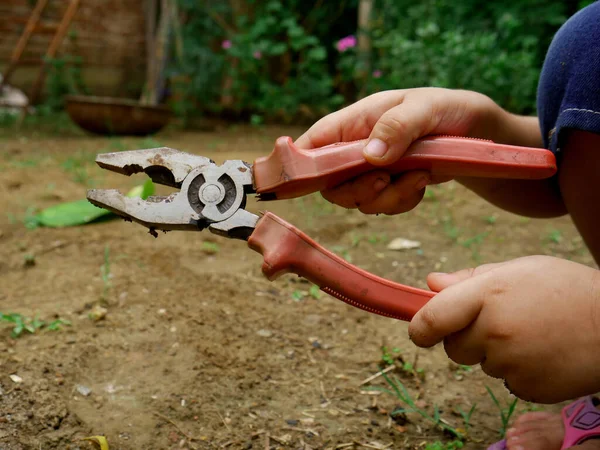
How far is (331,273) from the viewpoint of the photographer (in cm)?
112

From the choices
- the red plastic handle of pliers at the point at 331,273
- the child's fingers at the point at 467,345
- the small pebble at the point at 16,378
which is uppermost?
the red plastic handle of pliers at the point at 331,273

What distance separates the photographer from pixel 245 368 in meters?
1.54

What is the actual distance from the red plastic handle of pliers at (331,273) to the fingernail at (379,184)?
0.72 ft

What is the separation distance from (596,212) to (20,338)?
58.6 inches

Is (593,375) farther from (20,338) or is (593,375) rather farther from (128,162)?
(20,338)

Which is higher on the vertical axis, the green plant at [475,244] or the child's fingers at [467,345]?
the child's fingers at [467,345]

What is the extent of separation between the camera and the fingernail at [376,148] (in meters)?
1.11

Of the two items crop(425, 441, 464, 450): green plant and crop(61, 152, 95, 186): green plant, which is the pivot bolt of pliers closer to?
crop(425, 441, 464, 450): green plant

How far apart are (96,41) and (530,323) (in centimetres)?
702

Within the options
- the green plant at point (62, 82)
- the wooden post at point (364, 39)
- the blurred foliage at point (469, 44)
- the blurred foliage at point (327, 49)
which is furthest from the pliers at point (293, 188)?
the green plant at point (62, 82)

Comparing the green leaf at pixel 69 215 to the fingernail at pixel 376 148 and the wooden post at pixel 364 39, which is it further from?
→ the wooden post at pixel 364 39

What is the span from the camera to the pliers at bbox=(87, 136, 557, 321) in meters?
1.11

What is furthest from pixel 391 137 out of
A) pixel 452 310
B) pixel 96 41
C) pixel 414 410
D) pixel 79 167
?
pixel 96 41

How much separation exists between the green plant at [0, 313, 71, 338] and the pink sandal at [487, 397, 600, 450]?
1132mm
